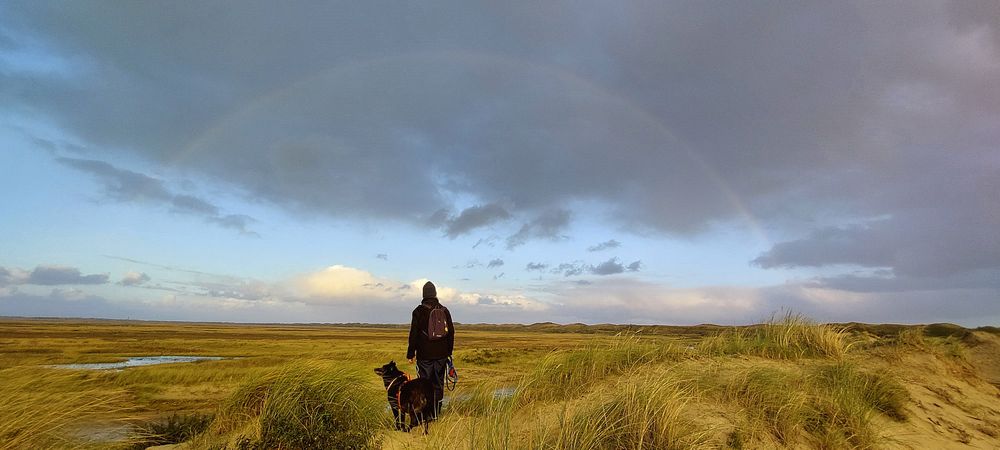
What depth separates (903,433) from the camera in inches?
317

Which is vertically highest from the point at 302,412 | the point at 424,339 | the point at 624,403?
the point at 424,339

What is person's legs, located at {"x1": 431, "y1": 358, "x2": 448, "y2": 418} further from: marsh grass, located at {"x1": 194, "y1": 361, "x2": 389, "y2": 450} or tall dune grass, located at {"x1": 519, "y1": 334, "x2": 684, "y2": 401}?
tall dune grass, located at {"x1": 519, "y1": 334, "x2": 684, "y2": 401}

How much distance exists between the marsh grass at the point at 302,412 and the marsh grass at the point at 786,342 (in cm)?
782

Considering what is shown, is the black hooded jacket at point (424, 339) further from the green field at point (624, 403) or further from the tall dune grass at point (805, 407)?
the tall dune grass at point (805, 407)

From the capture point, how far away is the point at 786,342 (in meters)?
12.2

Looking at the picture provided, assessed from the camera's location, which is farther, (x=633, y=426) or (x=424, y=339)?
(x=424, y=339)

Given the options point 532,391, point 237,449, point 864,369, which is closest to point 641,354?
point 532,391

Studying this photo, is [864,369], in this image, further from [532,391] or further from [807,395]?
[532,391]

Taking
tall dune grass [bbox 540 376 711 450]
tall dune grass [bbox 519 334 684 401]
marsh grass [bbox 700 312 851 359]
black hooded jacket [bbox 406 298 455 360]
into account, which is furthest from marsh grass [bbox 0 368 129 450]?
marsh grass [bbox 700 312 851 359]

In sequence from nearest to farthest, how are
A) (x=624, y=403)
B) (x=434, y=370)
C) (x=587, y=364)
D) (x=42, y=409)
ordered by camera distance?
(x=42, y=409), (x=624, y=403), (x=434, y=370), (x=587, y=364)

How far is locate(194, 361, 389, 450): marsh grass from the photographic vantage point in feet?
23.2

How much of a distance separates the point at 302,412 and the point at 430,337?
7.73 ft

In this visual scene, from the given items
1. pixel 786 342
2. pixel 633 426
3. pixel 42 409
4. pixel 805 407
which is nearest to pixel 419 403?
pixel 633 426

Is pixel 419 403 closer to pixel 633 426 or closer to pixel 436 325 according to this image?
pixel 436 325
